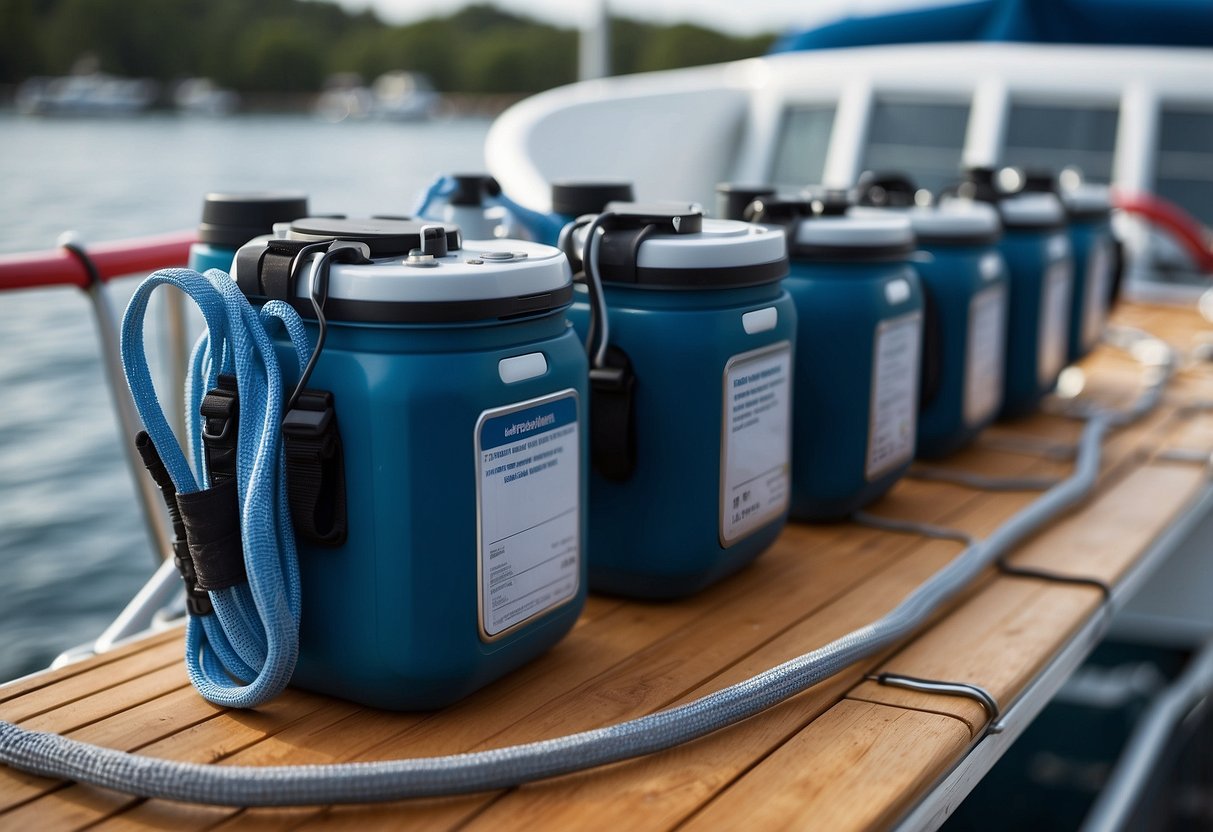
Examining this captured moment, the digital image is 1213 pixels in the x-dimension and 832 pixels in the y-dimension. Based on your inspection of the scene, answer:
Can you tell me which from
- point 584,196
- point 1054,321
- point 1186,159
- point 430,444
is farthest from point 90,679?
point 1186,159

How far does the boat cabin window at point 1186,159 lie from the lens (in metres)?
4.43

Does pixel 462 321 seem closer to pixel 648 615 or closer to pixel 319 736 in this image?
pixel 319 736

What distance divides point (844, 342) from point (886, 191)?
1.80 ft

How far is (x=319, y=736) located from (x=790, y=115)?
4418mm

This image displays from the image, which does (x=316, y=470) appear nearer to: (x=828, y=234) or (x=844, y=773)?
(x=844, y=773)

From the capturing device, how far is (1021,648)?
4.85 feet

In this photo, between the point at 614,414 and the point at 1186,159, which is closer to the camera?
the point at 614,414

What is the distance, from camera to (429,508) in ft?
3.74

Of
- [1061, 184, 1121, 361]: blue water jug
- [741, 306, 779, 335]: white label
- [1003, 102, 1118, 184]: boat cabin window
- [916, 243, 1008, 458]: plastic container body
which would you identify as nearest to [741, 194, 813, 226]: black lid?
[741, 306, 779, 335]: white label

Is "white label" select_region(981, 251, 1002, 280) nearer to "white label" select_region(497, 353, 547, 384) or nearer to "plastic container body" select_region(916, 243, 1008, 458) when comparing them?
"plastic container body" select_region(916, 243, 1008, 458)

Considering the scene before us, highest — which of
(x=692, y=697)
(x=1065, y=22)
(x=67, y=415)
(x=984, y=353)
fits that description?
(x=1065, y=22)

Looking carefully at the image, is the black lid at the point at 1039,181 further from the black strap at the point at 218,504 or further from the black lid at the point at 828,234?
the black strap at the point at 218,504

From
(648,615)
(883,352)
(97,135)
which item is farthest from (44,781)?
(97,135)

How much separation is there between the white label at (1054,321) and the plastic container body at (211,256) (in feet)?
5.02
